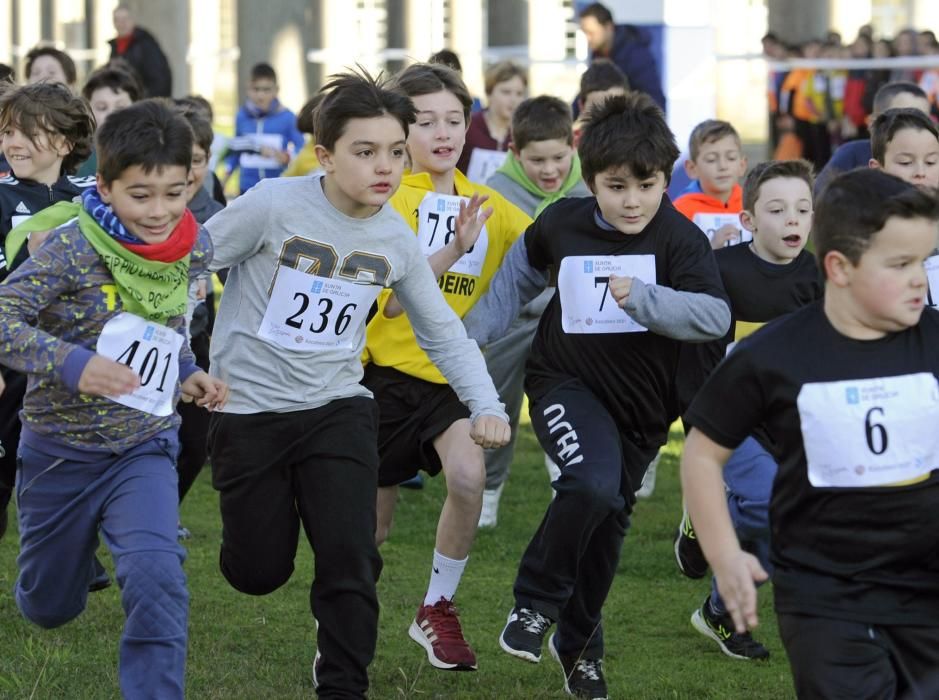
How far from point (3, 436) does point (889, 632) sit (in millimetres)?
3418

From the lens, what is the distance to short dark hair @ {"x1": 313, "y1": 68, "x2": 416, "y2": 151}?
5.28 meters

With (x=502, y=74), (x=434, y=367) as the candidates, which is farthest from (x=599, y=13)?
(x=434, y=367)

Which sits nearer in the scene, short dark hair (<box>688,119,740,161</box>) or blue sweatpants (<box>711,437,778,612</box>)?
blue sweatpants (<box>711,437,778,612</box>)

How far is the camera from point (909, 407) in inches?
155

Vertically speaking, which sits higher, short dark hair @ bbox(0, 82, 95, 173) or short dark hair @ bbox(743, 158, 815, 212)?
short dark hair @ bbox(0, 82, 95, 173)

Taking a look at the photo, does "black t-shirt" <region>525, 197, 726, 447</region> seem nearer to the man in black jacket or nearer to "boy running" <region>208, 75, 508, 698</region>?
"boy running" <region>208, 75, 508, 698</region>

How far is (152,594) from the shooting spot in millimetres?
4512

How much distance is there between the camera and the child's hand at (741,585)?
3.75 meters

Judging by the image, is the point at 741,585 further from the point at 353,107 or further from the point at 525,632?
the point at 353,107

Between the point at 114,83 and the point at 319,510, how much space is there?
5097 millimetres

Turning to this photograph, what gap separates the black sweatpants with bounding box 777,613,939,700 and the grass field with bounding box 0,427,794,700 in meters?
1.85

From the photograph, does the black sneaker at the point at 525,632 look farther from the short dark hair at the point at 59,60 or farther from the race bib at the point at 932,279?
the short dark hair at the point at 59,60

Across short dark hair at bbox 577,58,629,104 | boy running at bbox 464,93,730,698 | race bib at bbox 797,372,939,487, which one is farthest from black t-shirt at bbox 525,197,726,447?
short dark hair at bbox 577,58,629,104

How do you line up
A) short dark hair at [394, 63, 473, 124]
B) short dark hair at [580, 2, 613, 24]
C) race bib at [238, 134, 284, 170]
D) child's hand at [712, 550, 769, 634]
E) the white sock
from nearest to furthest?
1. child's hand at [712, 550, 769, 634]
2. the white sock
3. short dark hair at [394, 63, 473, 124]
4. short dark hair at [580, 2, 613, 24]
5. race bib at [238, 134, 284, 170]
